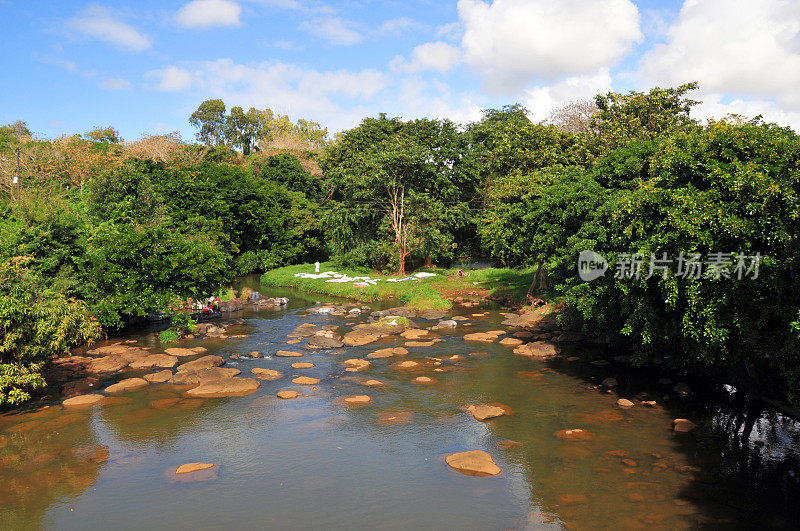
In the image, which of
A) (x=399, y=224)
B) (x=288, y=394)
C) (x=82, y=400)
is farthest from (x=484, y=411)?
(x=399, y=224)

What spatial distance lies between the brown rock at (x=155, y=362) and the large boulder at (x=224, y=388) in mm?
3247

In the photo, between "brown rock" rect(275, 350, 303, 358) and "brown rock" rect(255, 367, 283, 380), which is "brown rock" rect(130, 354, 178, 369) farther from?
"brown rock" rect(275, 350, 303, 358)

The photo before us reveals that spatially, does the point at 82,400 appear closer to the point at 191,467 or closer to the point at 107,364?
the point at 107,364

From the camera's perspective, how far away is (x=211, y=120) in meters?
89.6

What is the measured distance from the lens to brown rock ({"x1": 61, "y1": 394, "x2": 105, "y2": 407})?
17.3 m

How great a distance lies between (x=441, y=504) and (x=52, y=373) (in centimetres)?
1715

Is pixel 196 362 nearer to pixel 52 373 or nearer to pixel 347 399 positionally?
pixel 52 373

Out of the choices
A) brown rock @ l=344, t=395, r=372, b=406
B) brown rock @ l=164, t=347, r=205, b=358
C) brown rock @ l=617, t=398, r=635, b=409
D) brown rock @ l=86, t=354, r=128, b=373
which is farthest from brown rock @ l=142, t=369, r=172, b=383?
brown rock @ l=617, t=398, r=635, b=409

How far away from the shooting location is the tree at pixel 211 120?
8894 centimetres

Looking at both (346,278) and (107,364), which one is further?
(346,278)

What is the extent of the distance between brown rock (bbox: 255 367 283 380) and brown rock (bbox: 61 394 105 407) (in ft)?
17.5

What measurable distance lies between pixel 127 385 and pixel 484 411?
13065 mm

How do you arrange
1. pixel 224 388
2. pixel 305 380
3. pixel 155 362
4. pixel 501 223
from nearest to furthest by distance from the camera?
pixel 224 388 < pixel 305 380 < pixel 155 362 < pixel 501 223

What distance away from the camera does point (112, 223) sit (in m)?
26.2
